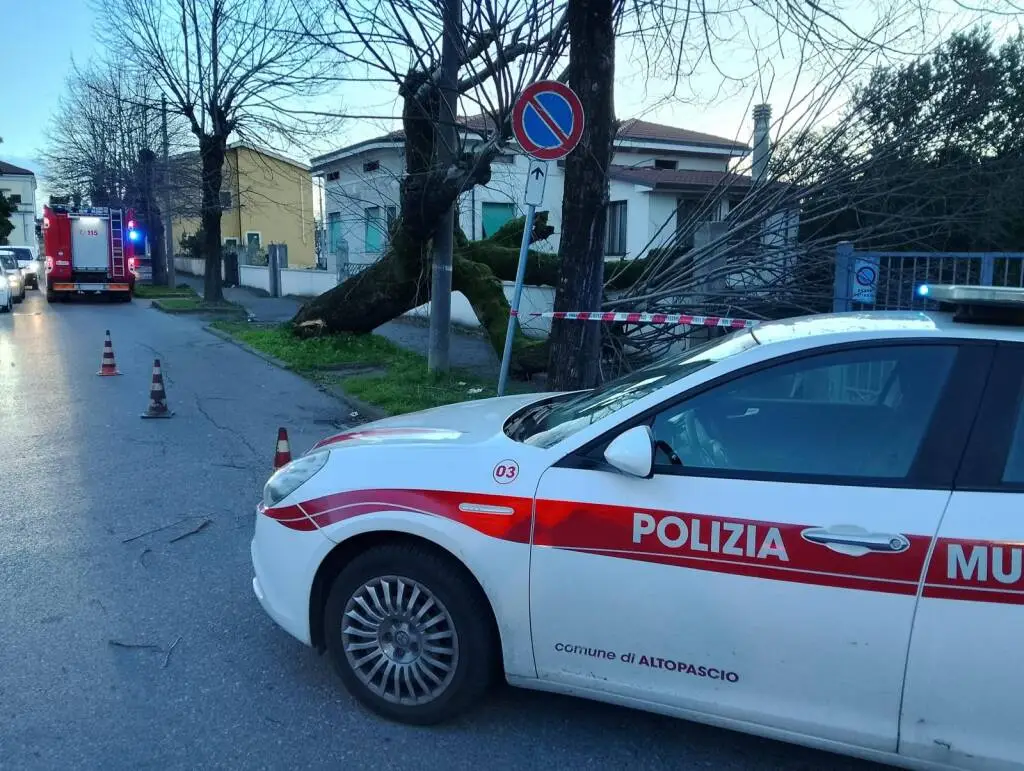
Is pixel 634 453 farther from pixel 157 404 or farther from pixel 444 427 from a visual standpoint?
pixel 157 404

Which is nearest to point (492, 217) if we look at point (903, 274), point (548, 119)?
point (903, 274)

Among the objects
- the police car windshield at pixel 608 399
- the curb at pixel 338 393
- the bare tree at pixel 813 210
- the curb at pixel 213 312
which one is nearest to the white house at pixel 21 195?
the curb at pixel 213 312

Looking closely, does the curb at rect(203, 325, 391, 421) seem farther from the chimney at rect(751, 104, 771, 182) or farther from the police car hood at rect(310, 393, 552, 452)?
the chimney at rect(751, 104, 771, 182)

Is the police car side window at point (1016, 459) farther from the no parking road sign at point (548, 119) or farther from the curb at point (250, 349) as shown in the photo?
the curb at point (250, 349)

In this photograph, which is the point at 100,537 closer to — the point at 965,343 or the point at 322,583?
the point at 322,583

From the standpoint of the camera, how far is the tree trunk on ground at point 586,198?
7.15m

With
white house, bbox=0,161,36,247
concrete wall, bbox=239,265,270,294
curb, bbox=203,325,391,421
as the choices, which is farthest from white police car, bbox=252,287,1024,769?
white house, bbox=0,161,36,247

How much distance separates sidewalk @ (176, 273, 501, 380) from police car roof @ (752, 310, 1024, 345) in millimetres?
8310

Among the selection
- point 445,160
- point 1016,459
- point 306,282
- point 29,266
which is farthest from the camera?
point 29,266

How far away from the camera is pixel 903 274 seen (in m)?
7.60

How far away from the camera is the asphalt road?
3.21 m

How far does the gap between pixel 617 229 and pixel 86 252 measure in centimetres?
1829

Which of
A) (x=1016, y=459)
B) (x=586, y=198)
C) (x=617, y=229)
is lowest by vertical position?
(x=1016, y=459)

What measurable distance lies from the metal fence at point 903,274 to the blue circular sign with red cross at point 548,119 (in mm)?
3017
